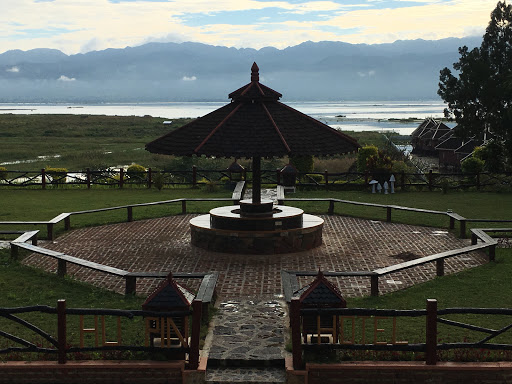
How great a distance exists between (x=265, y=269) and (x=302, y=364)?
17.4 ft

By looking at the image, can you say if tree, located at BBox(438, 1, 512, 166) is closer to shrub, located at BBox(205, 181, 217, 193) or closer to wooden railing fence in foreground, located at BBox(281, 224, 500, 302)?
shrub, located at BBox(205, 181, 217, 193)

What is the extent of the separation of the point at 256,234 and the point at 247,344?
6124mm

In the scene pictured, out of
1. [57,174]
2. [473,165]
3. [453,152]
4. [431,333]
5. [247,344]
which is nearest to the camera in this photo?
[431,333]

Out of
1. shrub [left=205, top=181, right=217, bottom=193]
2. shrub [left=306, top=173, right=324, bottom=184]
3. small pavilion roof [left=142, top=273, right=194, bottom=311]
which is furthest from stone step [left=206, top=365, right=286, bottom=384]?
shrub [left=306, top=173, right=324, bottom=184]

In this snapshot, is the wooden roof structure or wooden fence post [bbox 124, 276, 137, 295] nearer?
wooden fence post [bbox 124, 276, 137, 295]

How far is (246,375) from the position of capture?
771 centimetres

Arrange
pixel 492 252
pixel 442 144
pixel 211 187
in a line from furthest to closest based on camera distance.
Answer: pixel 442 144
pixel 211 187
pixel 492 252

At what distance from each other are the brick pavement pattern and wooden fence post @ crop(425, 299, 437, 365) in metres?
3.51

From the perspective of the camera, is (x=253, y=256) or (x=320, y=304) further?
(x=253, y=256)

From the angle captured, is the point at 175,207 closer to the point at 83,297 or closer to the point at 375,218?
the point at 375,218

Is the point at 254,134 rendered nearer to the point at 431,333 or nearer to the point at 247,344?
the point at 247,344

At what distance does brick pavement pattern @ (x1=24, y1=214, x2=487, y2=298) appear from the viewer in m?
12.0

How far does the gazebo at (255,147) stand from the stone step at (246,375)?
21.7 feet

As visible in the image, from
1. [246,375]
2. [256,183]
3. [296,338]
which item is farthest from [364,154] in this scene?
[246,375]
